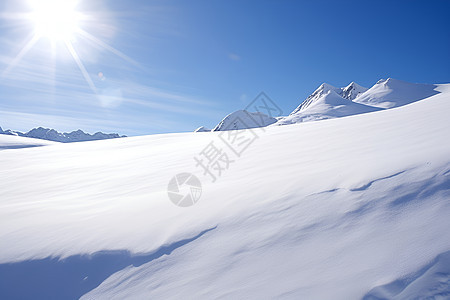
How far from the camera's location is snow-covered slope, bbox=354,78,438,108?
67625 millimetres

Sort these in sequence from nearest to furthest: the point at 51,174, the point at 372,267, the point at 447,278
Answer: the point at 447,278
the point at 372,267
the point at 51,174

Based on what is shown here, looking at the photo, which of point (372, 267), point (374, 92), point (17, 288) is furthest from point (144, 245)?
point (374, 92)

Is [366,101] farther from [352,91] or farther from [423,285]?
[352,91]

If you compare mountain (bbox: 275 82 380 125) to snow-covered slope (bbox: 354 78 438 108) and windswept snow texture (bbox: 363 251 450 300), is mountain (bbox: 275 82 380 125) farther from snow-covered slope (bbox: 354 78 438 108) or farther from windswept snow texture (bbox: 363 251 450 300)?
windswept snow texture (bbox: 363 251 450 300)

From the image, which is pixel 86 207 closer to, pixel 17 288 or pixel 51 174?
pixel 17 288

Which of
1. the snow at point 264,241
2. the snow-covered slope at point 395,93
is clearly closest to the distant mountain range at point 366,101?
the snow-covered slope at point 395,93

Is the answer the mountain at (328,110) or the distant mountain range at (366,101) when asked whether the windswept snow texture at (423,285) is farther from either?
the distant mountain range at (366,101)

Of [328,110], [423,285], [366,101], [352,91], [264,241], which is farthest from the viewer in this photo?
[352,91]

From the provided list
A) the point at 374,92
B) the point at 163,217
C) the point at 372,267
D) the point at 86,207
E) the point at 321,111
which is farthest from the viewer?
the point at 374,92

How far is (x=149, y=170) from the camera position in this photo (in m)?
7.32

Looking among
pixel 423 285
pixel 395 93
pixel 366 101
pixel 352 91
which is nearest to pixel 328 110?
pixel 366 101

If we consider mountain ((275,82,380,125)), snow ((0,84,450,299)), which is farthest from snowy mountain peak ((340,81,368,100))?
snow ((0,84,450,299))

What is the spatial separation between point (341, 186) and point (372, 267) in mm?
1198

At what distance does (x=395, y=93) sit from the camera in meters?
72.1
